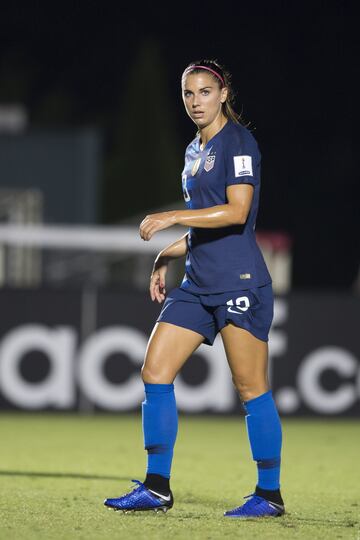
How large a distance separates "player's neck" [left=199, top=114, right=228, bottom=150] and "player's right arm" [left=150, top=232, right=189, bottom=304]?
504 mm

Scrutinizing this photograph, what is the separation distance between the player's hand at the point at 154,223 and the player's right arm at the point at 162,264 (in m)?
0.63

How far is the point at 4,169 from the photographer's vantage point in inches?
1129

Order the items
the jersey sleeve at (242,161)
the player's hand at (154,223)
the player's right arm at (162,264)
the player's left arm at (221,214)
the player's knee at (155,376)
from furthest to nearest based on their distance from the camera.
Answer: the player's right arm at (162,264)
the player's knee at (155,376)
the jersey sleeve at (242,161)
the player's left arm at (221,214)
the player's hand at (154,223)

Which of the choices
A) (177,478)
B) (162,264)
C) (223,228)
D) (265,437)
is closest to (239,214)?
(223,228)

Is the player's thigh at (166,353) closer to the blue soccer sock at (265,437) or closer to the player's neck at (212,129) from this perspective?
the blue soccer sock at (265,437)

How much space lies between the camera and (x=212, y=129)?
6.41m

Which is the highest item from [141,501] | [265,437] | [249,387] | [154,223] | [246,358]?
[154,223]

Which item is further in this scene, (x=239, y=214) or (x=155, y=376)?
(x=155, y=376)

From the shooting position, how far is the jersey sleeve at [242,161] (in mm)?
6230

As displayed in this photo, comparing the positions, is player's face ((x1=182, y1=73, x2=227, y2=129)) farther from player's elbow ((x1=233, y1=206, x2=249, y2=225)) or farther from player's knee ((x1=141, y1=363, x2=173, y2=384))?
player's knee ((x1=141, y1=363, x2=173, y2=384))

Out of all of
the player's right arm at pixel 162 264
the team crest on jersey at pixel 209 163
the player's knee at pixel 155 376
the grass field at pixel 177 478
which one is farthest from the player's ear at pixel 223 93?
the grass field at pixel 177 478

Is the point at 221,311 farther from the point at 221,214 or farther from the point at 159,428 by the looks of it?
the point at 159,428

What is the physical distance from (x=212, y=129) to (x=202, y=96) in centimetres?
17

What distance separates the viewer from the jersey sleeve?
6.23 meters
